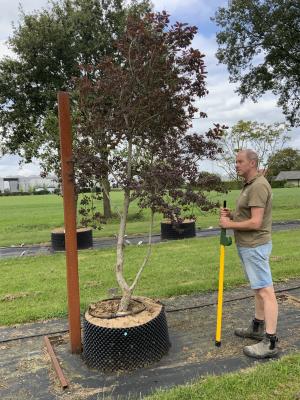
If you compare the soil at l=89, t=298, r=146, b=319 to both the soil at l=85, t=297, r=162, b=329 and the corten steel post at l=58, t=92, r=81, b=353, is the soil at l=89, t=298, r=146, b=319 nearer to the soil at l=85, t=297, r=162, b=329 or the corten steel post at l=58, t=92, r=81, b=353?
the soil at l=85, t=297, r=162, b=329

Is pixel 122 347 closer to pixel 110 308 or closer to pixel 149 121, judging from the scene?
pixel 110 308

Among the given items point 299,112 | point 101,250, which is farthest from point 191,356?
point 299,112

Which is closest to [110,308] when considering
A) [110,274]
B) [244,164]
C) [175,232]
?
[244,164]

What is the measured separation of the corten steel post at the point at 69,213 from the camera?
14.5ft

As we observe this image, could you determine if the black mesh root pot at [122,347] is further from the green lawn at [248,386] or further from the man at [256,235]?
the man at [256,235]

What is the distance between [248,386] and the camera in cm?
355

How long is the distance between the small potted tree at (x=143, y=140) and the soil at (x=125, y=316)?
0.4 inches

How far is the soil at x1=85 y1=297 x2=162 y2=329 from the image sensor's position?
4211 mm

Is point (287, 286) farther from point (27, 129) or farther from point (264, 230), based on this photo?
point (27, 129)

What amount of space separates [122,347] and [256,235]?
1705 millimetres

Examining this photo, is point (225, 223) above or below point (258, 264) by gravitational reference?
above

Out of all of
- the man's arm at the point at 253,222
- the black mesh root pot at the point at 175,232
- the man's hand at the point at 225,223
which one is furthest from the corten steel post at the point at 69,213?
the black mesh root pot at the point at 175,232

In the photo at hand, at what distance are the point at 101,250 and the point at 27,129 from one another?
8931mm

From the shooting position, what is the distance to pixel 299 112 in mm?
22828
